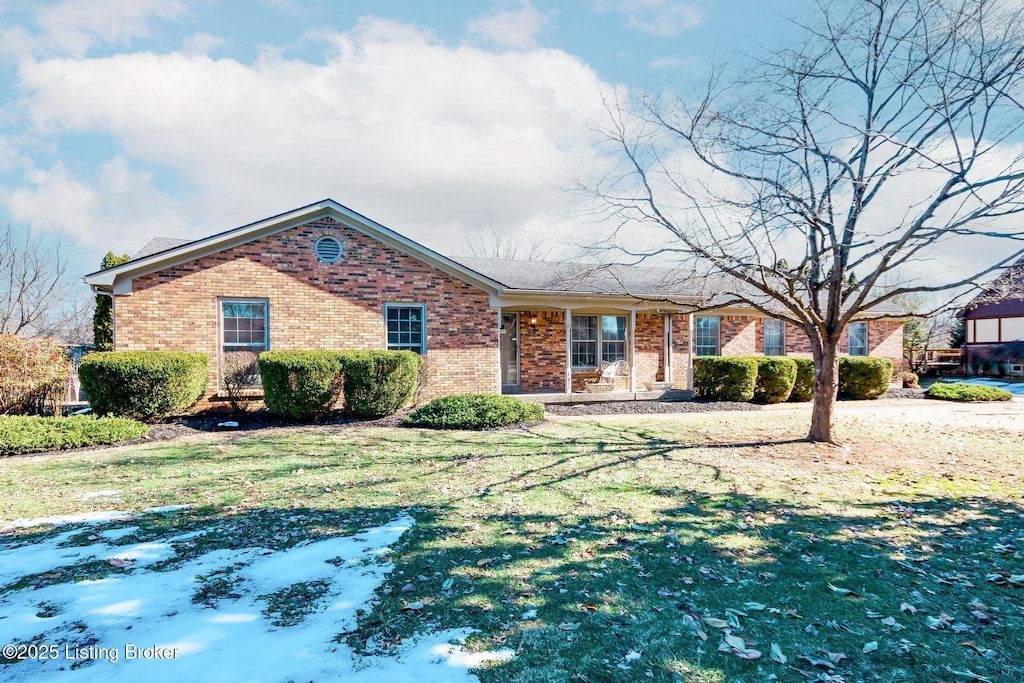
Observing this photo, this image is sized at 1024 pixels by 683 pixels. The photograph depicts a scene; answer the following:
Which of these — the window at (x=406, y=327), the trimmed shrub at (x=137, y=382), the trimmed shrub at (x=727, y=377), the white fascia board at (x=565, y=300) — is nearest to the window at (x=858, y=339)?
the trimmed shrub at (x=727, y=377)

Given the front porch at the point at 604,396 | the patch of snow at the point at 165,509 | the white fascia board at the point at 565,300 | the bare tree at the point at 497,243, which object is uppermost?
the bare tree at the point at 497,243

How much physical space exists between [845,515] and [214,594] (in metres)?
5.51

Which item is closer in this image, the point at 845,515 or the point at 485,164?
the point at 845,515

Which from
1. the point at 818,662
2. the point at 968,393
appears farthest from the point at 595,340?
the point at 818,662

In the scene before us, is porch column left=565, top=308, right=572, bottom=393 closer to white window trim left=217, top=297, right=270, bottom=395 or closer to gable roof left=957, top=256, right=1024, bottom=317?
white window trim left=217, top=297, right=270, bottom=395

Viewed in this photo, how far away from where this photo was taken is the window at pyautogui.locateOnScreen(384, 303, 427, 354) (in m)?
13.5

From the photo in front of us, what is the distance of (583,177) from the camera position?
9797mm

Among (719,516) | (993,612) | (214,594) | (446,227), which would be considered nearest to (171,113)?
(214,594)

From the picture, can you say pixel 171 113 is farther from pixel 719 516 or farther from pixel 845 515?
pixel 845 515

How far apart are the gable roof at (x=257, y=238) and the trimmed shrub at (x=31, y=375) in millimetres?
1637

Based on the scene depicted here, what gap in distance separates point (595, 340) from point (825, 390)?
337 inches

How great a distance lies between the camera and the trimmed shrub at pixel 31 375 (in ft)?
34.5

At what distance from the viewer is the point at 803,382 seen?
54.2ft

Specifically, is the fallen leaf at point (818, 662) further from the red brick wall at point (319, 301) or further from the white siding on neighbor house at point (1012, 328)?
the white siding on neighbor house at point (1012, 328)
